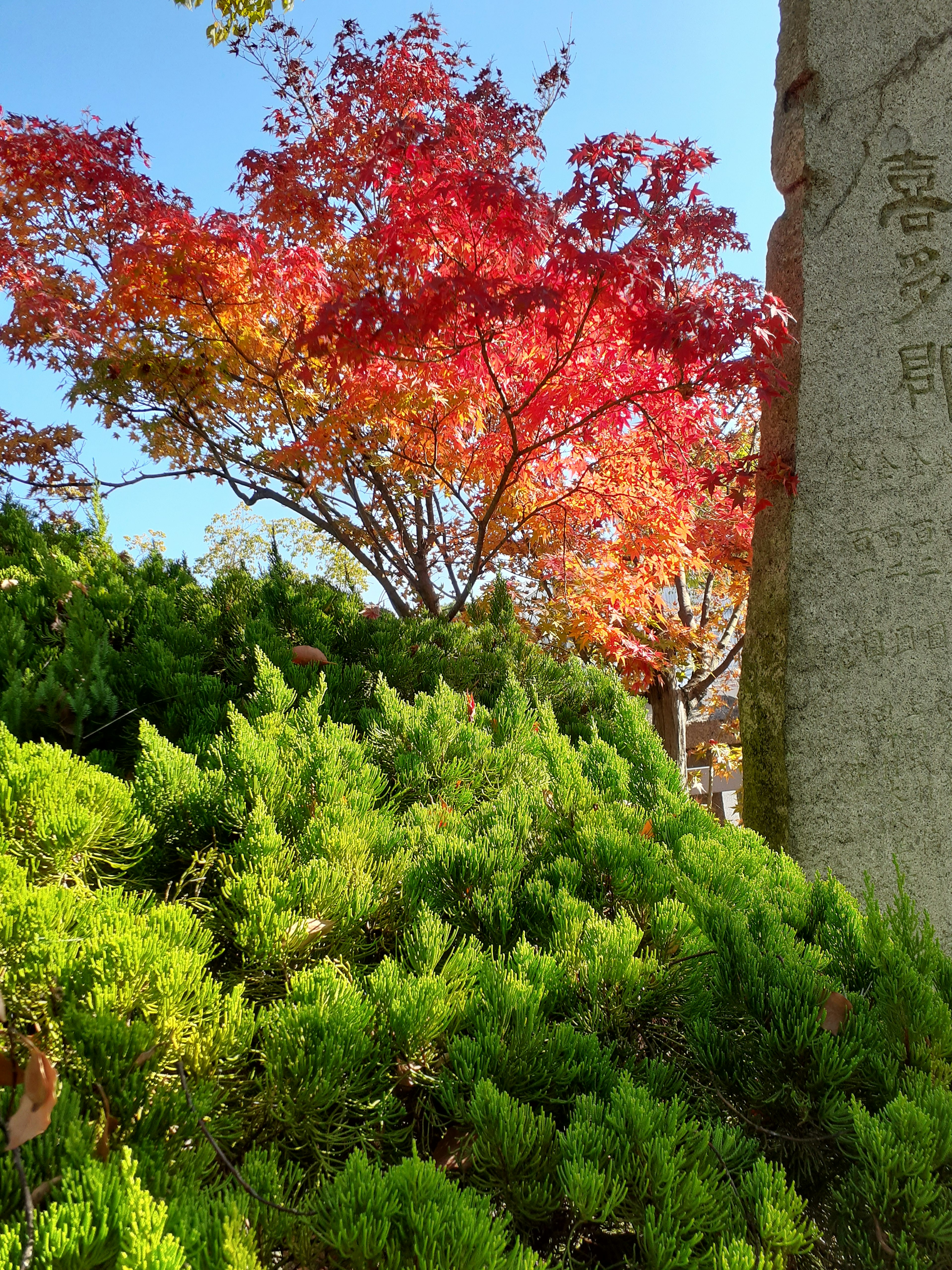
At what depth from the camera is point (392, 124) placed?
605cm

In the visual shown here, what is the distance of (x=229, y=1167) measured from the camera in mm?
1096

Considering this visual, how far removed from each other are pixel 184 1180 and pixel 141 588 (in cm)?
322

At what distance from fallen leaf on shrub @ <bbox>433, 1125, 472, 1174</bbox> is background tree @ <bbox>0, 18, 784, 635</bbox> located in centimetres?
347

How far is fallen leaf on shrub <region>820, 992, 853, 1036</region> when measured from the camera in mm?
1517

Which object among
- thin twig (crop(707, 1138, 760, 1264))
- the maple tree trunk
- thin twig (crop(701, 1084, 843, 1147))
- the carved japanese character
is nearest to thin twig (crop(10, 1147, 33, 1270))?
thin twig (crop(707, 1138, 760, 1264))

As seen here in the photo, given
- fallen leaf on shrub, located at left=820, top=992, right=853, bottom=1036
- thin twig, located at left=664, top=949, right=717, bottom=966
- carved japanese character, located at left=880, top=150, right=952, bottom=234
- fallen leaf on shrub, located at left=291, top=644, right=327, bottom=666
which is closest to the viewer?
fallen leaf on shrub, located at left=820, top=992, right=853, bottom=1036

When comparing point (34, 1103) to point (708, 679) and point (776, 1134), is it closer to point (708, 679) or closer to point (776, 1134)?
point (776, 1134)

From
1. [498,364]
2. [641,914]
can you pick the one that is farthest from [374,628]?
[641,914]

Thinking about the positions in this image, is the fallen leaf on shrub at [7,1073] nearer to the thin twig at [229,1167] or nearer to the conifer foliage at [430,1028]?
the conifer foliage at [430,1028]

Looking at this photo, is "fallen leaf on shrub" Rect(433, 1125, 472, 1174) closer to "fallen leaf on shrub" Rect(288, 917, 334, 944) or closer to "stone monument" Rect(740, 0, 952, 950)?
"fallen leaf on shrub" Rect(288, 917, 334, 944)

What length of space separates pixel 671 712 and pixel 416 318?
256 inches

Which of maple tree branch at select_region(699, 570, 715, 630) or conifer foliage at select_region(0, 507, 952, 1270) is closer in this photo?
conifer foliage at select_region(0, 507, 952, 1270)

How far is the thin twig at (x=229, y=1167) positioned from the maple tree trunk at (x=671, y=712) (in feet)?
27.3

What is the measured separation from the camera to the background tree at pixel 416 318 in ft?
13.0
